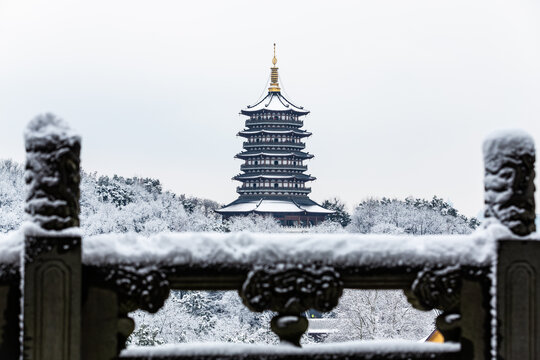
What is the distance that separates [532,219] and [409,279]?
390 millimetres

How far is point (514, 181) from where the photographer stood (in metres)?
2.00

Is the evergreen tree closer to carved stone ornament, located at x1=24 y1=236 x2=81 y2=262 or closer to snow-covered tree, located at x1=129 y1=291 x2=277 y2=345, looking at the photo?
snow-covered tree, located at x1=129 y1=291 x2=277 y2=345

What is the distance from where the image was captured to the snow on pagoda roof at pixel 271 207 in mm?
42000

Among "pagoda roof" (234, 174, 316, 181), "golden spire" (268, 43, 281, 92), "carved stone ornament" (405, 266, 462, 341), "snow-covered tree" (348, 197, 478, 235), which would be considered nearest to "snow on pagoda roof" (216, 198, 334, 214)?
"pagoda roof" (234, 174, 316, 181)

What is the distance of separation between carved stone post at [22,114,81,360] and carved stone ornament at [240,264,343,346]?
0.48 m

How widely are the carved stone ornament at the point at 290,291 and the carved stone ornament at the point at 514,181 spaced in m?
0.52

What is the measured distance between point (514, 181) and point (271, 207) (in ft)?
133

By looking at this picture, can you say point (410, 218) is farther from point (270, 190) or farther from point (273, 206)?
point (270, 190)

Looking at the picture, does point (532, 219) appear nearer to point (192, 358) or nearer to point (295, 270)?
point (295, 270)

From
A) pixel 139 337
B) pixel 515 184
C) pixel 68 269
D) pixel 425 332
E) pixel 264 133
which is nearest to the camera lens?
pixel 68 269

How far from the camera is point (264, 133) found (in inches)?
1683

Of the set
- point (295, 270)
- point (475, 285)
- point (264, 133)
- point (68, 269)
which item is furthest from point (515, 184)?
point (264, 133)

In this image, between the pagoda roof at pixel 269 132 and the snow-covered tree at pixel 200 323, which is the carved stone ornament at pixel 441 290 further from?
the pagoda roof at pixel 269 132

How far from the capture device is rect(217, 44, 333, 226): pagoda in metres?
42.8
